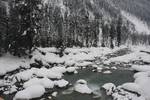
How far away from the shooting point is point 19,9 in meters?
45.0

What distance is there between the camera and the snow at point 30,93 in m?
26.0

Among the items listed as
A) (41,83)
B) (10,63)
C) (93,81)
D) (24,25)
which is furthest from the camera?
(24,25)

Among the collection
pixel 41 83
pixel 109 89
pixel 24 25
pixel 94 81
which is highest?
Result: pixel 24 25

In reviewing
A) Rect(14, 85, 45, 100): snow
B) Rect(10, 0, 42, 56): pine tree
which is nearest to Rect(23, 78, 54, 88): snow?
Rect(14, 85, 45, 100): snow

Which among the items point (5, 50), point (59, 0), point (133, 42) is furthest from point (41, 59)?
point (59, 0)

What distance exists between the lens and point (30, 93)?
26625mm

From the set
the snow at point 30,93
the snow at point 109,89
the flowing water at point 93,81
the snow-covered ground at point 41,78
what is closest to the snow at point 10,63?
the snow-covered ground at point 41,78

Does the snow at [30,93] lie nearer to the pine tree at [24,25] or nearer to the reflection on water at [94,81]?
the reflection on water at [94,81]

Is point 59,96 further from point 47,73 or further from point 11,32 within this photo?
point 11,32

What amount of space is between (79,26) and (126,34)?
76788 mm

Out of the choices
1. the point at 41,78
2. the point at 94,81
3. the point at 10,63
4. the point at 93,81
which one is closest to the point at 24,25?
the point at 10,63

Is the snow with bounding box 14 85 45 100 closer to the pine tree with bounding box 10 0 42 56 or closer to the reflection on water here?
the reflection on water

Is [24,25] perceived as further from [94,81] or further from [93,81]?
[94,81]

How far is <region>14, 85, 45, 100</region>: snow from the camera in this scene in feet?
85.3
